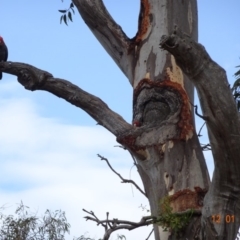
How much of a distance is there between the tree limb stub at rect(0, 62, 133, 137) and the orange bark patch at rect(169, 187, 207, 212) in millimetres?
496

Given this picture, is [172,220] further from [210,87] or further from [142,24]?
[142,24]

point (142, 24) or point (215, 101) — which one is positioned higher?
point (142, 24)

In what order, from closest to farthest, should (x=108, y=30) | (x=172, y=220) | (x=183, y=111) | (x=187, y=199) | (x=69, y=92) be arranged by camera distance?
1. (x=172, y=220)
2. (x=187, y=199)
3. (x=183, y=111)
4. (x=69, y=92)
5. (x=108, y=30)

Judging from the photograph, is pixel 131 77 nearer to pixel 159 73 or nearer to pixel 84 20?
pixel 159 73

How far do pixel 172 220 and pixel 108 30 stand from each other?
1453 mm

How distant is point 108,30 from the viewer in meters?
4.14

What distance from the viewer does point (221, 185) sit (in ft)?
9.76

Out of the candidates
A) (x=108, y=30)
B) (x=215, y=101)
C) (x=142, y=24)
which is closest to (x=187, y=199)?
(x=215, y=101)

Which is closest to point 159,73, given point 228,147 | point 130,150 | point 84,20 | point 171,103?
point 171,103

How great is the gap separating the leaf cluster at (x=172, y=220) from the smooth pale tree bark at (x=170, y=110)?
1.4 inches

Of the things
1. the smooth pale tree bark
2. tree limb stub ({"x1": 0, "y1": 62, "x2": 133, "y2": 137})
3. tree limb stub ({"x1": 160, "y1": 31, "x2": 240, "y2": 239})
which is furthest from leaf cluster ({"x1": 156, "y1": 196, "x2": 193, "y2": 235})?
tree limb stub ({"x1": 0, "y1": 62, "x2": 133, "y2": 137})

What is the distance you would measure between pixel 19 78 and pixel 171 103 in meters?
1.03

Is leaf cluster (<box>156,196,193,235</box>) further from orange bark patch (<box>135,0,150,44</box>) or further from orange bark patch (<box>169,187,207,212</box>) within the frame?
orange bark patch (<box>135,0,150,44</box>)

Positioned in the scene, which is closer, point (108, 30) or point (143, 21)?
point (143, 21)
